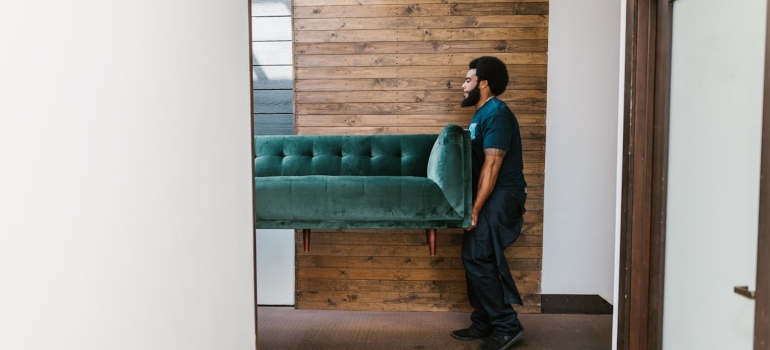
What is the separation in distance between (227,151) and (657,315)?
59.1 inches

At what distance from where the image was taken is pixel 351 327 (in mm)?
3148

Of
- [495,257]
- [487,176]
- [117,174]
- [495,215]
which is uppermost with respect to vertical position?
[117,174]

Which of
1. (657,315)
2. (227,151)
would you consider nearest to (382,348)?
(657,315)

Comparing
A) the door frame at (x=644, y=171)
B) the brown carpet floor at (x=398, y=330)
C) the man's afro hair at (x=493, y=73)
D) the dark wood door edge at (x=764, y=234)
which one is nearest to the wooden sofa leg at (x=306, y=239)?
the brown carpet floor at (x=398, y=330)

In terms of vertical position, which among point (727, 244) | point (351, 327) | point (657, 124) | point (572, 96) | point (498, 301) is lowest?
point (351, 327)

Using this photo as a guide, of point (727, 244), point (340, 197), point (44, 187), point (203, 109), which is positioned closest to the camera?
point (44, 187)

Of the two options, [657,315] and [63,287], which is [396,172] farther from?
[63,287]

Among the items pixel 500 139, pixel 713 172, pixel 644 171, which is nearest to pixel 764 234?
pixel 713 172

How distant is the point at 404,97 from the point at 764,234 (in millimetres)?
2357

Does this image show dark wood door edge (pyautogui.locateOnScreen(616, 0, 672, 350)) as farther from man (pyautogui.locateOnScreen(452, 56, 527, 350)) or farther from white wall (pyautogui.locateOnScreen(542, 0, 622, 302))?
white wall (pyautogui.locateOnScreen(542, 0, 622, 302))

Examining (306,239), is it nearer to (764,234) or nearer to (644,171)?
(644,171)

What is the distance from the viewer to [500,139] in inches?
106

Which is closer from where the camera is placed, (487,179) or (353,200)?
(353,200)

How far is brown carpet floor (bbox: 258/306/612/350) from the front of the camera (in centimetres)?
286
